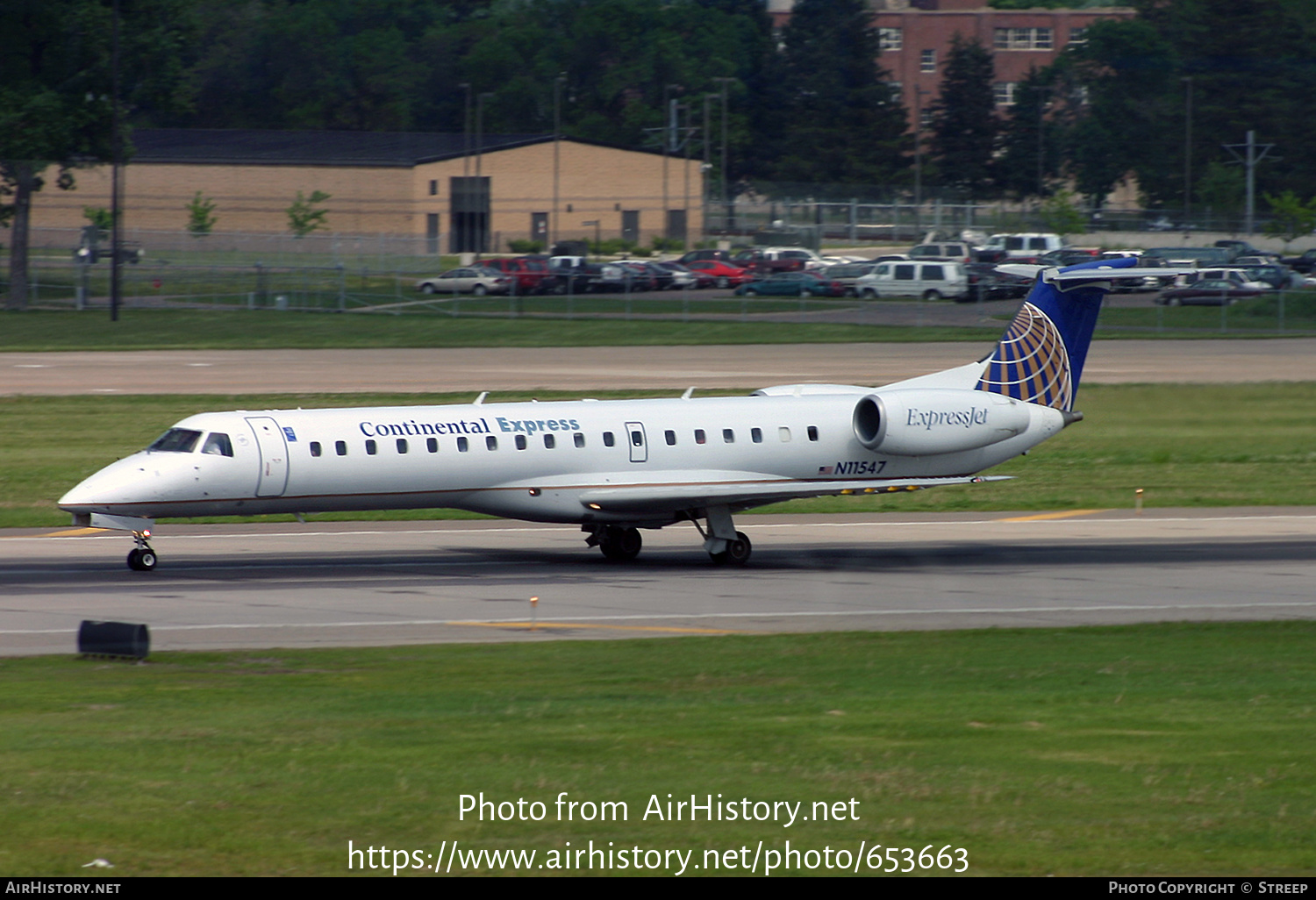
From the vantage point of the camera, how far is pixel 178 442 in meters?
27.8

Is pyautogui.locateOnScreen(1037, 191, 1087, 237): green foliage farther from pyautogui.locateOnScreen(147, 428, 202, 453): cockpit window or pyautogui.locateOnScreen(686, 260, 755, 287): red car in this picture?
pyautogui.locateOnScreen(147, 428, 202, 453): cockpit window

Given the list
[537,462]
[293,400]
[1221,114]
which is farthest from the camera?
[1221,114]

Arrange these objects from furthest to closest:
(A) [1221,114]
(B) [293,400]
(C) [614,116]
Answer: (C) [614,116] < (A) [1221,114] < (B) [293,400]

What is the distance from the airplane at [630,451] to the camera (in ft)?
90.5

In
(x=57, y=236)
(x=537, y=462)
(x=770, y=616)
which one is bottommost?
(x=770, y=616)

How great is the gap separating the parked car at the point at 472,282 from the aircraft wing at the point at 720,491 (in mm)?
66464

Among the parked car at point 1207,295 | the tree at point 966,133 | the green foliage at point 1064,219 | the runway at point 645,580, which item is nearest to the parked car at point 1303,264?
the parked car at point 1207,295

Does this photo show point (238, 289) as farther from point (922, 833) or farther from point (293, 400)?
point (922, 833)

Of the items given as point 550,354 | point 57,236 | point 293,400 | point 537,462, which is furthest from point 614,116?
point 537,462

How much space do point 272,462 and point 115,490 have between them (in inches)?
99.3

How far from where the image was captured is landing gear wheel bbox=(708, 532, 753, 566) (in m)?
29.8

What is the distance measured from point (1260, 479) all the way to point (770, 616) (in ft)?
73.1

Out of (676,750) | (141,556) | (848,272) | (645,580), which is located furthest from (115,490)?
(848,272)
